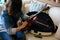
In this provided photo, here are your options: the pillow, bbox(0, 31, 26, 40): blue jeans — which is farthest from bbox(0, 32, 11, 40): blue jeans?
the pillow

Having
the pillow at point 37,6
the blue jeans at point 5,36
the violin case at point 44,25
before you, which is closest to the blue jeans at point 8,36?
the blue jeans at point 5,36

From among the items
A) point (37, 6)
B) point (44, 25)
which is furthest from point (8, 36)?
point (37, 6)

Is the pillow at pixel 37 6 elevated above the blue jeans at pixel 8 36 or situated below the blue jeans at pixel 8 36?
above

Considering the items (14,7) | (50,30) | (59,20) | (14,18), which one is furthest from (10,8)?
(59,20)

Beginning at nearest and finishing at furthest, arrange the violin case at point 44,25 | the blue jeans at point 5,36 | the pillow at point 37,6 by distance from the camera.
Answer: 1. the blue jeans at point 5,36
2. the violin case at point 44,25
3. the pillow at point 37,6

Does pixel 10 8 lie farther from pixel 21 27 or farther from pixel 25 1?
pixel 25 1

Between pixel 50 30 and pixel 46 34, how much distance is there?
0.31 feet

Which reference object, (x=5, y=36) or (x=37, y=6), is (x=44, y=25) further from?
(x=5, y=36)

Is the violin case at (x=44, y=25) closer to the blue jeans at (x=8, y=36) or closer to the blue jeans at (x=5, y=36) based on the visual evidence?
the blue jeans at (x=8, y=36)

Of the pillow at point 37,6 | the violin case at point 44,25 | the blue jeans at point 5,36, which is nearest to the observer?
the blue jeans at point 5,36

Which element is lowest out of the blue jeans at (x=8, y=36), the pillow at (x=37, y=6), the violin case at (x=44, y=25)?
the blue jeans at (x=8, y=36)

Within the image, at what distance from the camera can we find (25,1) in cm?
287

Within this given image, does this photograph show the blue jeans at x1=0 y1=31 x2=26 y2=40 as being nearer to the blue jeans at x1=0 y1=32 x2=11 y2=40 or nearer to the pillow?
the blue jeans at x1=0 y1=32 x2=11 y2=40

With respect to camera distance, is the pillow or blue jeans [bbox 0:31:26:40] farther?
the pillow
